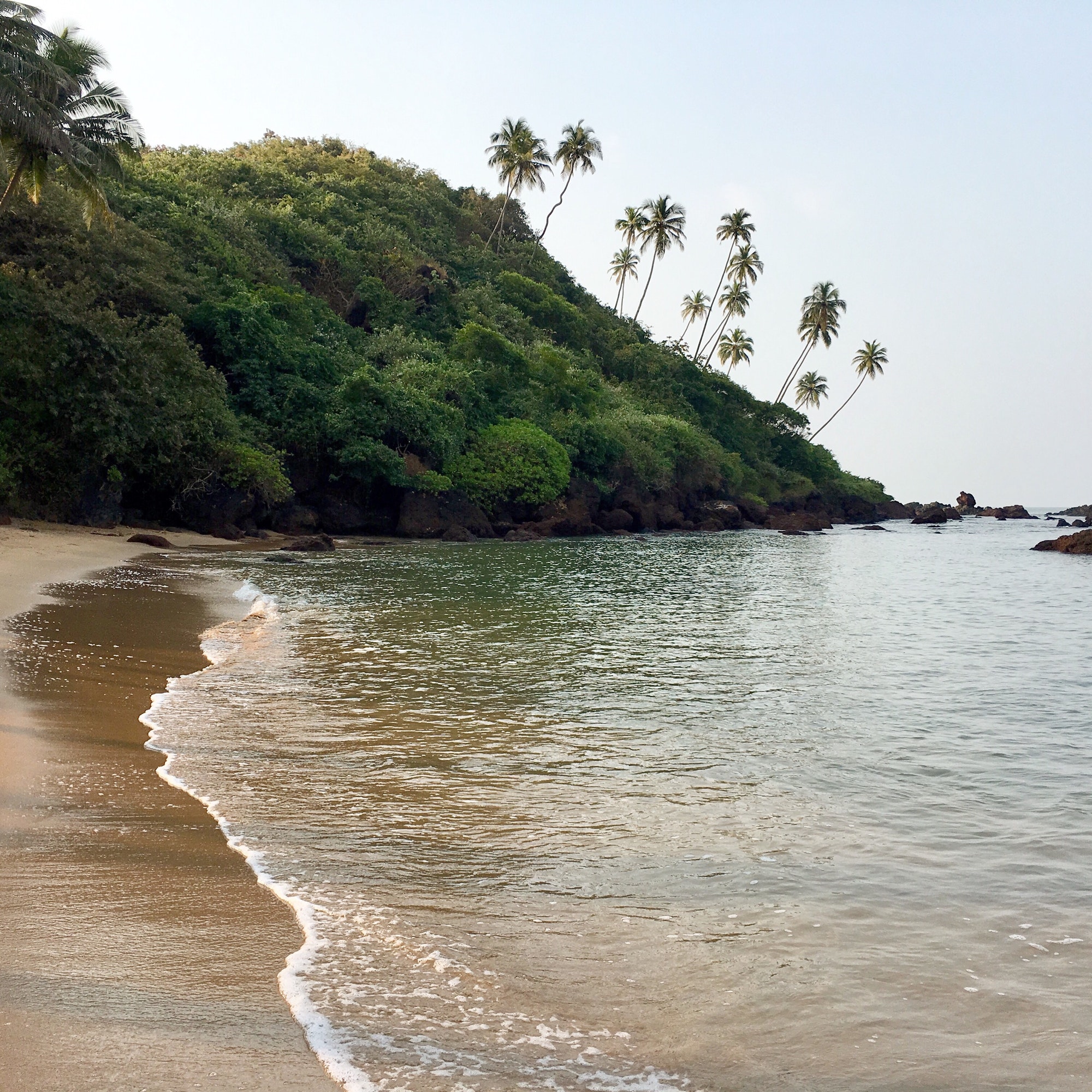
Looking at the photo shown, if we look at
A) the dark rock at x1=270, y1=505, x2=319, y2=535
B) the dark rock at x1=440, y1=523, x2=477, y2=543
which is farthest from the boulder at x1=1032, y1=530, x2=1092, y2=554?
the dark rock at x1=270, y1=505, x2=319, y2=535

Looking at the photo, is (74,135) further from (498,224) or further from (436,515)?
(498,224)

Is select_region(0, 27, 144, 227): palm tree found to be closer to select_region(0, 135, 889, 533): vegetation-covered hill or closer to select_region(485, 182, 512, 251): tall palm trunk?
select_region(0, 135, 889, 533): vegetation-covered hill

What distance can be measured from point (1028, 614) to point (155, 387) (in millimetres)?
25328

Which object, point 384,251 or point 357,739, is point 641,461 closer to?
point 384,251

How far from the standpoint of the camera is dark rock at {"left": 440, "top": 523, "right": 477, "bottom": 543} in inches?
1616

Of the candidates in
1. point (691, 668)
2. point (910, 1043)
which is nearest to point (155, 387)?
point (691, 668)

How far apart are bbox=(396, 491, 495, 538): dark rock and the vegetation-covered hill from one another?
0.47 meters

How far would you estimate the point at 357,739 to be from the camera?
27.5 ft

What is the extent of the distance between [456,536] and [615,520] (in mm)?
13547

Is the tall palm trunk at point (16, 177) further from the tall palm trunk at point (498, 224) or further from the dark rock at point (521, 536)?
the tall palm trunk at point (498, 224)

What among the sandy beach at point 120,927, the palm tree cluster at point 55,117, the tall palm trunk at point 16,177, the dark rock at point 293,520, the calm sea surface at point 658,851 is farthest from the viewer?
the dark rock at point 293,520

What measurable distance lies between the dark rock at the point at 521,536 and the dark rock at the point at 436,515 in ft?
4.08

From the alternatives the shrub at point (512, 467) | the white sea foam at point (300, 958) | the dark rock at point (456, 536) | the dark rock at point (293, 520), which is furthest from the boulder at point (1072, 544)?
the white sea foam at point (300, 958)

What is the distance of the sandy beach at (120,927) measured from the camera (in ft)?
10.7
